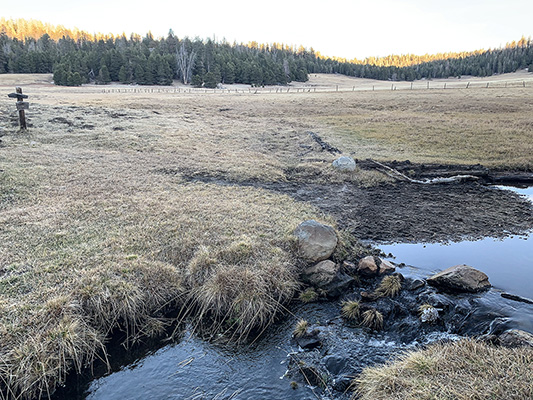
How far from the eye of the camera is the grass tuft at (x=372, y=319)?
7.71 metres

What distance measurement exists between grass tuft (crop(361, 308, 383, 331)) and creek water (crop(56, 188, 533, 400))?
0.16 meters

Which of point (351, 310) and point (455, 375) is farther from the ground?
point (455, 375)

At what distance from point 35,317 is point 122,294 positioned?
1615mm

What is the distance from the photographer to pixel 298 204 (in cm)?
1379

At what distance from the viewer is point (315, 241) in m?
10.2

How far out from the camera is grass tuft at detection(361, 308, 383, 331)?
771 centimetres

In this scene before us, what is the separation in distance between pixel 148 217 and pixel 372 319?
735 centimetres

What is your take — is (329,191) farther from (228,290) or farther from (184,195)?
(228,290)

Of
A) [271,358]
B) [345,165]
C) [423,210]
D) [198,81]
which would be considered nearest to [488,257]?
[423,210]

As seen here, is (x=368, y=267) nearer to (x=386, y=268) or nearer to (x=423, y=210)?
(x=386, y=268)

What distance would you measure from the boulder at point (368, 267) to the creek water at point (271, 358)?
1.29 m

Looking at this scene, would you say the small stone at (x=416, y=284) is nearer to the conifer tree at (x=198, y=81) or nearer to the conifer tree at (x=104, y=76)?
the conifer tree at (x=198, y=81)

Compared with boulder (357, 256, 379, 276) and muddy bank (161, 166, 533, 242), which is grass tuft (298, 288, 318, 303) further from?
muddy bank (161, 166, 533, 242)

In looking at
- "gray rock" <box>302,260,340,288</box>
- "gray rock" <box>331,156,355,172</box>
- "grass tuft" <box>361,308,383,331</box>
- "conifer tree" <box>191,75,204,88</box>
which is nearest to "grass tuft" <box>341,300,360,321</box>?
"grass tuft" <box>361,308,383,331</box>
